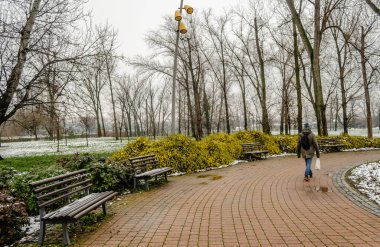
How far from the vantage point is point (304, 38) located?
18.7 metres

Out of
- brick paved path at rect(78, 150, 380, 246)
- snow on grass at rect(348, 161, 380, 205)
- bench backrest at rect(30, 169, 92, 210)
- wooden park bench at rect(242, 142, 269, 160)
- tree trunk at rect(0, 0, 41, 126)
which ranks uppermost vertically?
tree trunk at rect(0, 0, 41, 126)

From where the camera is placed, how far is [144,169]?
9172mm

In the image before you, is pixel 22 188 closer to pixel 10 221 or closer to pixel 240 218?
pixel 10 221

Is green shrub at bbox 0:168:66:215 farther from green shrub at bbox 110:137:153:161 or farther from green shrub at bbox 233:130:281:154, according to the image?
green shrub at bbox 233:130:281:154

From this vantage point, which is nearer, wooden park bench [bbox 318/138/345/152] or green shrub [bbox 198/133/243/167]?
green shrub [bbox 198/133/243/167]

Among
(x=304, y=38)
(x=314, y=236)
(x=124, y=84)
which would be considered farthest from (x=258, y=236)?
(x=124, y=84)

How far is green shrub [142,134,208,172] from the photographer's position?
11180 mm

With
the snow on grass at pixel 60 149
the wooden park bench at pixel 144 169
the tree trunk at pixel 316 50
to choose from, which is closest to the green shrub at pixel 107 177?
the wooden park bench at pixel 144 169

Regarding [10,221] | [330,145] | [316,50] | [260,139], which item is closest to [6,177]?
[10,221]

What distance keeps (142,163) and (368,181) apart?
6817 mm

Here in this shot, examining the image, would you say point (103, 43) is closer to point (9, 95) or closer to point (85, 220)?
point (9, 95)

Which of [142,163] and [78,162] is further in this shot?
[142,163]

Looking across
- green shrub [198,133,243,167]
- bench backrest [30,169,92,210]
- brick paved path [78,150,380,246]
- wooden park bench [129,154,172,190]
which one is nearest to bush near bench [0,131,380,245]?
green shrub [198,133,243,167]

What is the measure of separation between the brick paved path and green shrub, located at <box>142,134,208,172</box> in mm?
2880
